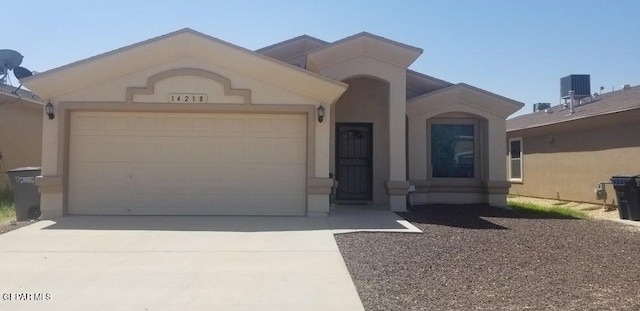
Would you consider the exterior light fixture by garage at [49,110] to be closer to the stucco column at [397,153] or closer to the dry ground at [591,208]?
the stucco column at [397,153]

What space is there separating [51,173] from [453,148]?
10.5m

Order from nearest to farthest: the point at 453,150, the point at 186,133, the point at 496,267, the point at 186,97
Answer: the point at 496,267
the point at 186,97
the point at 186,133
the point at 453,150

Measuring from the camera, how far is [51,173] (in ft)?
35.2

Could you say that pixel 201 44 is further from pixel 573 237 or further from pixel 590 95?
pixel 590 95

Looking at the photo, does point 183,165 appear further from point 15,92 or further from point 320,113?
point 15,92

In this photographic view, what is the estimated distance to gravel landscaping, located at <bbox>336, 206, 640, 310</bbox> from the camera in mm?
5320

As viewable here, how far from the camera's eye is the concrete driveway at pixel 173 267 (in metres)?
5.27

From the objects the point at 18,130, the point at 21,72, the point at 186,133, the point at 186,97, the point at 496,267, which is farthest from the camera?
the point at 18,130

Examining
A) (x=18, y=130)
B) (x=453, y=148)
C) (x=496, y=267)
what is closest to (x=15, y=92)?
(x=18, y=130)

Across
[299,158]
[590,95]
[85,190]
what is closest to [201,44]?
[299,158]

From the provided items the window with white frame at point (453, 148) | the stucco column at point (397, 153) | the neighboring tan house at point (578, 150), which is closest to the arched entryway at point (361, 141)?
the stucco column at point (397, 153)

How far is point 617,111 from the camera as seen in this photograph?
1465cm

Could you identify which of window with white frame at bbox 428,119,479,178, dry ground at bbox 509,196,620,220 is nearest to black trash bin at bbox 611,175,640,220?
dry ground at bbox 509,196,620,220

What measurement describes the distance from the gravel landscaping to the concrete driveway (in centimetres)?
43
